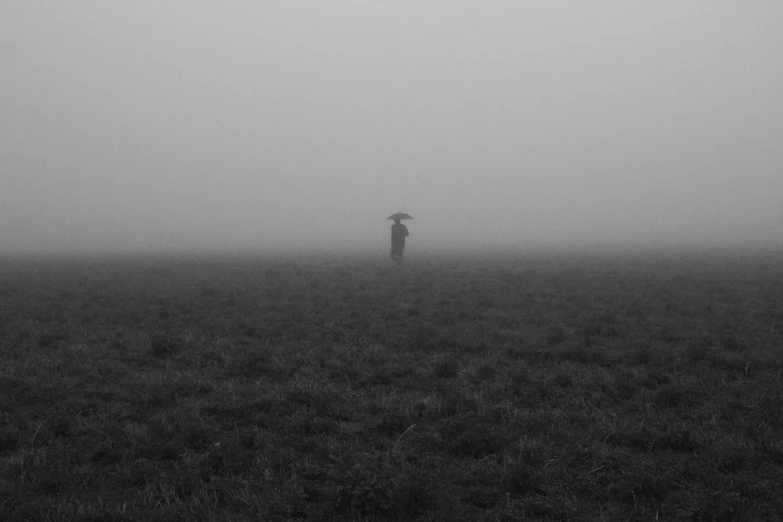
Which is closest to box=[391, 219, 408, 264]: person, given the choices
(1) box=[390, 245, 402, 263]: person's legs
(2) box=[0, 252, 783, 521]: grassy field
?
(1) box=[390, 245, 402, 263]: person's legs

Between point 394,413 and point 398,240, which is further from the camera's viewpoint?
point 398,240

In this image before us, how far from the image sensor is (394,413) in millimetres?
6812

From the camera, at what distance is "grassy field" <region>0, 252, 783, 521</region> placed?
186 inches

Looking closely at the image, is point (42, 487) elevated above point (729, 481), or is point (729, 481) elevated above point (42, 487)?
point (729, 481)

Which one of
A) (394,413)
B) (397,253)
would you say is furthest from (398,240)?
(394,413)

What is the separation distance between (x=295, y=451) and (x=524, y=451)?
257cm

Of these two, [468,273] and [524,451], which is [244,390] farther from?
[468,273]

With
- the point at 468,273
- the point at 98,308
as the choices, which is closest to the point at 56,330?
the point at 98,308

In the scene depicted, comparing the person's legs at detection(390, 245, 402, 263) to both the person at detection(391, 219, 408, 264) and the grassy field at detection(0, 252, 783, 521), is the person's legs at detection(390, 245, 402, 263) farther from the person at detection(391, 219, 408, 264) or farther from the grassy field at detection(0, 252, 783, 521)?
the grassy field at detection(0, 252, 783, 521)

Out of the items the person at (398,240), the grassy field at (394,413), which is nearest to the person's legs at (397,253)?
the person at (398,240)

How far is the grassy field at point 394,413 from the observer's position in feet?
15.5

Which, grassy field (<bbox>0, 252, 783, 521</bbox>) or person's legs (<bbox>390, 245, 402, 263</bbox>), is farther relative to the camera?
person's legs (<bbox>390, 245, 402, 263</bbox>)

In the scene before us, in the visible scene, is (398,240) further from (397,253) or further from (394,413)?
(394,413)

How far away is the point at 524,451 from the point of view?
5594mm
